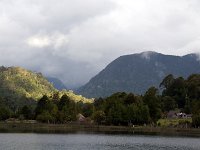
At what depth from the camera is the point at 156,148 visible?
315 ft

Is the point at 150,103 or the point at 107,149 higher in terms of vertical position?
the point at 150,103

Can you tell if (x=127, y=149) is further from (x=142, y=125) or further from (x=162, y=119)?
(x=162, y=119)

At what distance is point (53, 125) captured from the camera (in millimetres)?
185125

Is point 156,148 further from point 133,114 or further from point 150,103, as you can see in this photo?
point 150,103

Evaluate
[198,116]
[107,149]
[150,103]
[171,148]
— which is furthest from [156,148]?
[150,103]

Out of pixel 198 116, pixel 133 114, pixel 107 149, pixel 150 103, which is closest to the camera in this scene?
pixel 107 149

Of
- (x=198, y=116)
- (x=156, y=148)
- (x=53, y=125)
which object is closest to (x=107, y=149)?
(x=156, y=148)

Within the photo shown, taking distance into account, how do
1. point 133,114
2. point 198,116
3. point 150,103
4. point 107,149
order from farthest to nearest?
point 150,103 → point 133,114 → point 198,116 → point 107,149

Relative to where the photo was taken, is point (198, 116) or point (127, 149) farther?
point (198, 116)

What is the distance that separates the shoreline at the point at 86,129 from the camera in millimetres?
154375

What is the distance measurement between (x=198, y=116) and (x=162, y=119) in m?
33.3

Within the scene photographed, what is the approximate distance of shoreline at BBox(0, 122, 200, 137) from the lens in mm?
154375

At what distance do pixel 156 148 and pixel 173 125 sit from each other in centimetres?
7975

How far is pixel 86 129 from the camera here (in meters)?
178
